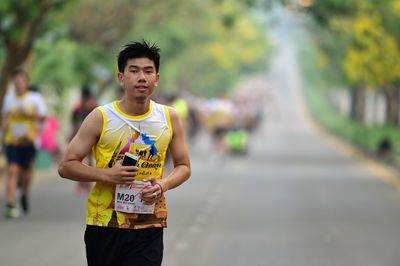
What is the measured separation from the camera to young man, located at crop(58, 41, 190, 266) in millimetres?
7336

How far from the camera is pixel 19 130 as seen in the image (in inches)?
651

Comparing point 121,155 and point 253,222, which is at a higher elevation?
point 253,222

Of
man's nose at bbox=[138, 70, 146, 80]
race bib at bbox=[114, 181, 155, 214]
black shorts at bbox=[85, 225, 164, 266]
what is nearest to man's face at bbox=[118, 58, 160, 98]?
man's nose at bbox=[138, 70, 146, 80]

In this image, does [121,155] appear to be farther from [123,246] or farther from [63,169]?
[123,246]

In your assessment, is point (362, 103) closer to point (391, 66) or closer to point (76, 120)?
point (391, 66)

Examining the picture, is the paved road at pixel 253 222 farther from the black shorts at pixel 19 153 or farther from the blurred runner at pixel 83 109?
the blurred runner at pixel 83 109

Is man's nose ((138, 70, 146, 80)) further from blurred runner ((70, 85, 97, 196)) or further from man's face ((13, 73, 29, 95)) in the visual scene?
blurred runner ((70, 85, 97, 196))

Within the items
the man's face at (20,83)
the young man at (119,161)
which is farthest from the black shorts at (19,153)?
the young man at (119,161)

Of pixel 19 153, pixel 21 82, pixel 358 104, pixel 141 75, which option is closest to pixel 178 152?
pixel 141 75

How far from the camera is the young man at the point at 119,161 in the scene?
734 cm

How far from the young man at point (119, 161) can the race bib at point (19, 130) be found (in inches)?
360

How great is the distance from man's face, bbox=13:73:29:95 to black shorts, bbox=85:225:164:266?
905 cm

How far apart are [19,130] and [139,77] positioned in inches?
373

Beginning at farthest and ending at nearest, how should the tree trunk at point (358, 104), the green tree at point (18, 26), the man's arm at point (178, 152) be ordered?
the tree trunk at point (358, 104) < the green tree at point (18, 26) < the man's arm at point (178, 152)
